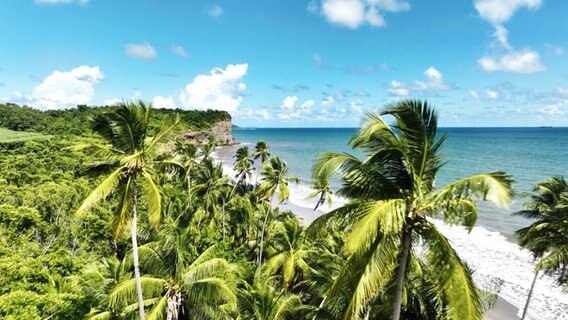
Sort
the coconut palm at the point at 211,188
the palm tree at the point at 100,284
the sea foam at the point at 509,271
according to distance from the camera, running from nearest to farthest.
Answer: the palm tree at the point at 100,284
the sea foam at the point at 509,271
the coconut palm at the point at 211,188

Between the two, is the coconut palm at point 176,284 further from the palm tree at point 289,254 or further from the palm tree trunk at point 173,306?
the palm tree at point 289,254

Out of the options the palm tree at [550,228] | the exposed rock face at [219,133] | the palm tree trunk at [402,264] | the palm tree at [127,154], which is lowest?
the exposed rock face at [219,133]

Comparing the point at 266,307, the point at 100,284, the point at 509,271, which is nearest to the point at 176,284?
the point at 266,307

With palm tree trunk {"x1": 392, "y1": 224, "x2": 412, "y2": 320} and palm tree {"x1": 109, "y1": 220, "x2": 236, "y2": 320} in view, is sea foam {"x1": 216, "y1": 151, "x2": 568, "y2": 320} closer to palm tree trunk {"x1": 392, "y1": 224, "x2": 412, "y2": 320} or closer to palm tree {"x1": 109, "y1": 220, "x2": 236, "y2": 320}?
palm tree {"x1": 109, "y1": 220, "x2": 236, "y2": 320}

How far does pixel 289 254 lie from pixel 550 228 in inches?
526

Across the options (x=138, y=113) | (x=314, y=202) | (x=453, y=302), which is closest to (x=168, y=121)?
(x=138, y=113)

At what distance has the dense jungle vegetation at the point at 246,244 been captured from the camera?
718 centimetres

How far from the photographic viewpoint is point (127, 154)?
11484 mm

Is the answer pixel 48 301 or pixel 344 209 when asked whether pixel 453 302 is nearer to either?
pixel 344 209

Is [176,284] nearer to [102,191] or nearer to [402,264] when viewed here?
[102,191]

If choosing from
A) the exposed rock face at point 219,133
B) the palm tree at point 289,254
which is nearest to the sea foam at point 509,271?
the palm tree at point 289,254

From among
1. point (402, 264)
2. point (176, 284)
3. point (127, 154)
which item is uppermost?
point (127, 154)

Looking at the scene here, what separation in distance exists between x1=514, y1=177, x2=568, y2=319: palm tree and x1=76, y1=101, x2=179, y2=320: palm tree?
1274 centimetres

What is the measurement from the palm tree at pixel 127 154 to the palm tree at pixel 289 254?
1302 cm
